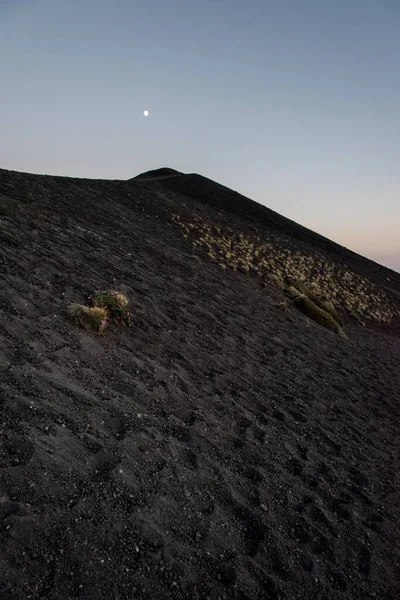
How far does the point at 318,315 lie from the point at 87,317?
15361mm

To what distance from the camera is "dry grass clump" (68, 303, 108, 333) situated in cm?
845

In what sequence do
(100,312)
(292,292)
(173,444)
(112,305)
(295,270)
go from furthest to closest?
(295,270) < (292,292) < (112,305) < (100,312) < (173,444)

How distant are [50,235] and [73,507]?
12.0m

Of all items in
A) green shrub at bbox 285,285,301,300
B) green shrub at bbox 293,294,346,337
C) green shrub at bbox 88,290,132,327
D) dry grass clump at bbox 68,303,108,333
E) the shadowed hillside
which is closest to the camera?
the shadowed hillside

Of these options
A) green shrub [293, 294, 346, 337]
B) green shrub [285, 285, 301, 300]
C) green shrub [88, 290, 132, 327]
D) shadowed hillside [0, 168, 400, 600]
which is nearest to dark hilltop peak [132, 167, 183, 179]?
green shrub [285, 285, 301, 300]

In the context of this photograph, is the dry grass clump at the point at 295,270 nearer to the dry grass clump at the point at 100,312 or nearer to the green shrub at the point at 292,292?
the green shrub at the point at 292,292

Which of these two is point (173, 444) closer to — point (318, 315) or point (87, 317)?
point (87, 317)

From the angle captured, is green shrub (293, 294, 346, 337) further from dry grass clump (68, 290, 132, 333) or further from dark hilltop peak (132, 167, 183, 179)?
dark hilltop peak (132, 167, 183, 179)

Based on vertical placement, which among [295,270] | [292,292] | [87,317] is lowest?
[87,317]

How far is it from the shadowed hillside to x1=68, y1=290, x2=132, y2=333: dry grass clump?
9cm

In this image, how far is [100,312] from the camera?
350 inches

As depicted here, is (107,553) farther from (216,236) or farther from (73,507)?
(216,236)

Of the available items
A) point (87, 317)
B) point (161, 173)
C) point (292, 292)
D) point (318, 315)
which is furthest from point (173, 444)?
point (161, 173)

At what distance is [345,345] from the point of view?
17656 millimetres
